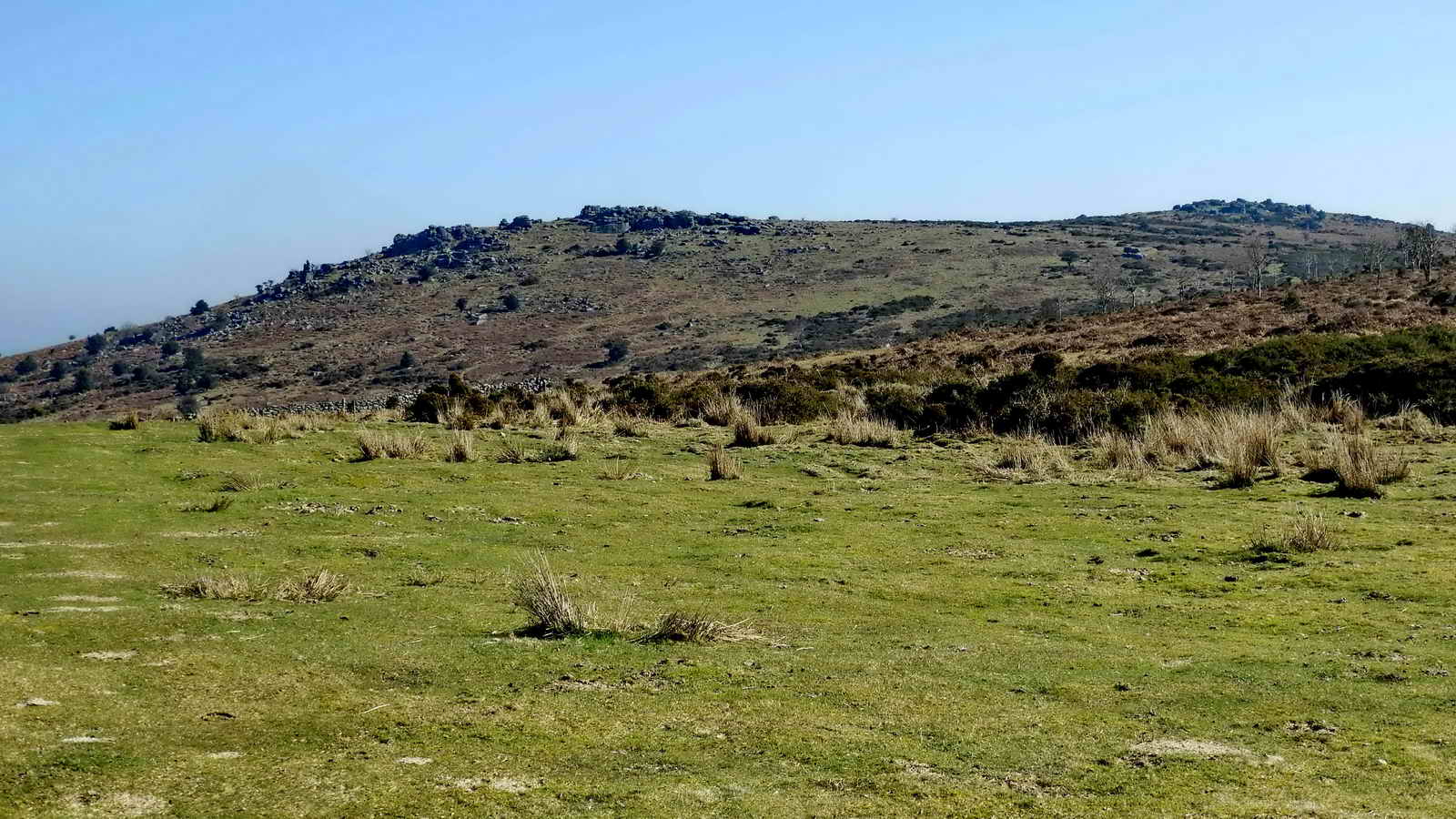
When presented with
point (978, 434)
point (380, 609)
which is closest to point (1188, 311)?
point (978, 434)

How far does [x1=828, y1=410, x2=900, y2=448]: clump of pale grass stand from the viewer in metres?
25.5

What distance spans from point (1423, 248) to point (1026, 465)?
55650 mm

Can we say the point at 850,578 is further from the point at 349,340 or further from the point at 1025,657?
the point at 349,340

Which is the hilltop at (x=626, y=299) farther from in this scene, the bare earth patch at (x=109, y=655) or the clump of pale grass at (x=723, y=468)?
the bare earth patch at (x=109, y=655)

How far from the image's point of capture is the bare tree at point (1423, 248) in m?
61.3

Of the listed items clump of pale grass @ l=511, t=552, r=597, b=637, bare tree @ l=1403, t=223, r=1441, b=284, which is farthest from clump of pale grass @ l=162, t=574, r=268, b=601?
bare tree @ l=1403, t=223, r=1441, b=284

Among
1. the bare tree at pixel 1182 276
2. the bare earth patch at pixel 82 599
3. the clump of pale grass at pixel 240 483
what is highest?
the bare tree at pixel 1182 276

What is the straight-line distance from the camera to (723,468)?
2039cm

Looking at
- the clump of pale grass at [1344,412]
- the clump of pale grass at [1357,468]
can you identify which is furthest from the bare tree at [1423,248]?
the clump of pale grass at [1357,468]

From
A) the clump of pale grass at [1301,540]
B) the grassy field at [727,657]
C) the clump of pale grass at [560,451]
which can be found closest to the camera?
the grassy field at [727,657]

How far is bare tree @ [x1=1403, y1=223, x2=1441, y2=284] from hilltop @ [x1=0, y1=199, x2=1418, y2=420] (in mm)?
3753

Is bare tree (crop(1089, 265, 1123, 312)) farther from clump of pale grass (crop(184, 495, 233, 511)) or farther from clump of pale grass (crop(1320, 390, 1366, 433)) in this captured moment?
clump of pale grass (crop(184, 495, 233, 511))

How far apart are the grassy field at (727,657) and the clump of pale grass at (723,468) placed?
2.43 m

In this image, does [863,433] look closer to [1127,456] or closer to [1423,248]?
[1127,456]
